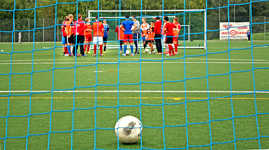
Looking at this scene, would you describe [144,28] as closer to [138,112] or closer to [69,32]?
[69,32]

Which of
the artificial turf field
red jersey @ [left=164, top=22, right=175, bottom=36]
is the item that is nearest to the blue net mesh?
the artificial turf field

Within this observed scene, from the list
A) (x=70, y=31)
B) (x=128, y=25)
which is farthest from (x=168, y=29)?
(x=70, y=31)

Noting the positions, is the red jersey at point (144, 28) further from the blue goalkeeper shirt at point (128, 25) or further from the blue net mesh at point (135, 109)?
the blue net mesh at point (135, 109)

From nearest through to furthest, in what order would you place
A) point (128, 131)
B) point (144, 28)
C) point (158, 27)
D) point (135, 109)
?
point (128, 131) < point (135, 109) < point (158, 27) < point (144, 28)

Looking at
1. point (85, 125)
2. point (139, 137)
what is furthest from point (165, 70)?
point (139, 137)

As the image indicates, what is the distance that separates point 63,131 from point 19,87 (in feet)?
14.1

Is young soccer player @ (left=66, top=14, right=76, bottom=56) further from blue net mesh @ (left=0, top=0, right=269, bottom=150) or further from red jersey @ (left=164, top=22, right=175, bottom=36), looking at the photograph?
blue net mesh @ (left=0, top=0, right=269, bottom=150)

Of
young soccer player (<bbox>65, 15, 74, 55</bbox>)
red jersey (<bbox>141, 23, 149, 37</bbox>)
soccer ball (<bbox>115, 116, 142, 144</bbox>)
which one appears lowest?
soccer ball (<bbox>115, 116, 142, 144</bbox>)

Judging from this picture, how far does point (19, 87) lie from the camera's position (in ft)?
31.4

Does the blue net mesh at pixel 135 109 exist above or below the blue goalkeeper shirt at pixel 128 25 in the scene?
below

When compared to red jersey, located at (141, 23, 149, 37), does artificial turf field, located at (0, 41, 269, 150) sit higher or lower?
lower

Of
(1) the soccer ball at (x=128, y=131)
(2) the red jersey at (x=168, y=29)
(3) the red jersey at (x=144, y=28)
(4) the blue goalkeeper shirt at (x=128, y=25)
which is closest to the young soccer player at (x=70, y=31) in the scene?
(4) the blue goalkeeper shirt at (x=128, y=25)

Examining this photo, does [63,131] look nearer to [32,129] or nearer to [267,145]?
[32,129]

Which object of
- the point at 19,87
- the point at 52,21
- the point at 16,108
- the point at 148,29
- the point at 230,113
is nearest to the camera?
the point at 230,113
